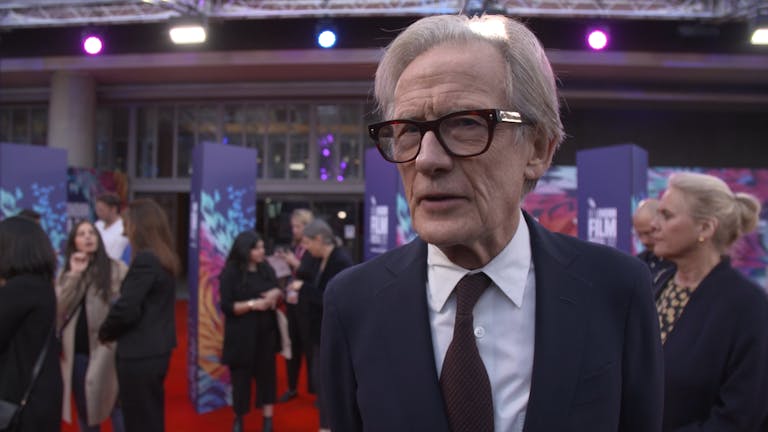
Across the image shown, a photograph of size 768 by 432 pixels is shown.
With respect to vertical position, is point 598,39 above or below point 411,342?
above

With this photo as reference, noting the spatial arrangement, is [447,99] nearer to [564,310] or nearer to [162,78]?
[564,310]

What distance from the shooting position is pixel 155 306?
11.3ft

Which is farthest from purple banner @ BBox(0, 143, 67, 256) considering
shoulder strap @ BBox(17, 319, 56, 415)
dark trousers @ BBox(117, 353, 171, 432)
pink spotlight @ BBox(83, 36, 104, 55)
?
shoulder strap @ BBox(17, 319, 56, 415)

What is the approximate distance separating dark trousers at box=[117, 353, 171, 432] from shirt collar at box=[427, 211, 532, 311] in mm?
2806

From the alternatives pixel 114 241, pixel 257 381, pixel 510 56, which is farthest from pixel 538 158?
pixel 114 241

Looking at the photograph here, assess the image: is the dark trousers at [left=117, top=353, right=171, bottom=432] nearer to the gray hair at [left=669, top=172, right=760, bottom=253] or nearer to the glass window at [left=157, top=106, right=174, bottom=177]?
the gray hair at [left=669, top=172, right=760, bottom=253]

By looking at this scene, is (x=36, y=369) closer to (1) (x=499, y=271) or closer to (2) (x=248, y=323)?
(2) (x=248, y=323)

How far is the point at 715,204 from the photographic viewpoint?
6.63 ft

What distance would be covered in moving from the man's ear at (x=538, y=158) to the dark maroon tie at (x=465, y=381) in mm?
245

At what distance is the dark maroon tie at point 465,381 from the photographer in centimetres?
94

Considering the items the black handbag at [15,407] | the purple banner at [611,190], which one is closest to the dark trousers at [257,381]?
the black handbag at [15,407]

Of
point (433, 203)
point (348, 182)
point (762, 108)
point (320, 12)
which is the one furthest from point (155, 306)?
point (762, 108)

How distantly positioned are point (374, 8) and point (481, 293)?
23.6 ft

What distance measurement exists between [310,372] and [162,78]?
23.8 feet
